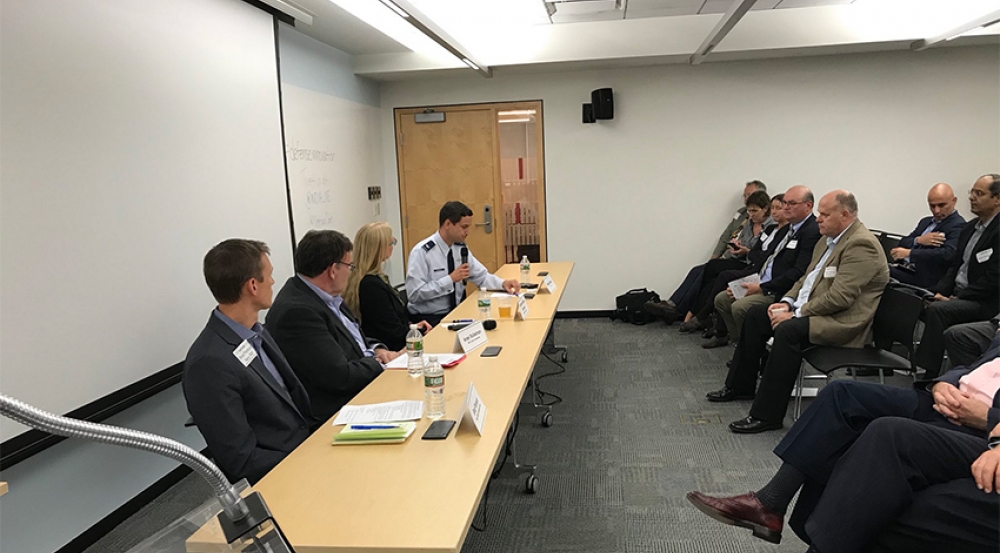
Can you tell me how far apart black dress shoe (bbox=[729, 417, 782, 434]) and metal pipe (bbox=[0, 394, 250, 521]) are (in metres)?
3.22

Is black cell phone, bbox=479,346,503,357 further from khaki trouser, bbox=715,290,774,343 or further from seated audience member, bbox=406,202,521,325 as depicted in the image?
khaki trouser, bbox=715,290,774,343

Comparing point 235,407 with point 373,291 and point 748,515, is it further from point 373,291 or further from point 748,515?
point 748,515

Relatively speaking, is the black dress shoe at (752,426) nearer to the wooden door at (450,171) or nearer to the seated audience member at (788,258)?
the seated audience member at (788,258)

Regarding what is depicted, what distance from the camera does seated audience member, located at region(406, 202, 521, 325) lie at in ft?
14.1

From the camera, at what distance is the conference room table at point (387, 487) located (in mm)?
1364

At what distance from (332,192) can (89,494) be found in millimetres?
3244

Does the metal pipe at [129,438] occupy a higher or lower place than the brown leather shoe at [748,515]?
higher

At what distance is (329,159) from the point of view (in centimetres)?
552

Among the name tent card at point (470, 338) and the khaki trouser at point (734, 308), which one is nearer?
the name tent card at point (470, 338)

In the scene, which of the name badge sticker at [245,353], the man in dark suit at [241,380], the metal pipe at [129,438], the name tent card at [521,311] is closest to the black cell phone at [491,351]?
the name tent card at [521,311]

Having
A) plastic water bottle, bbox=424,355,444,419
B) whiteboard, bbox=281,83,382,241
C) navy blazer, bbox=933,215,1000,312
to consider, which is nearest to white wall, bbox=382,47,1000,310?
whiteboard, bbox=281,83,382,241

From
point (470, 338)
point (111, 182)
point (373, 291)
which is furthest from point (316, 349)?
point (111, 182)

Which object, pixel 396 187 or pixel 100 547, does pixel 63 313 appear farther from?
pixel 396 187

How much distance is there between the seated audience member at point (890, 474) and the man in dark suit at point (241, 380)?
1518 mm
